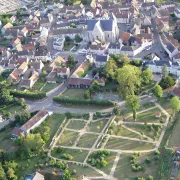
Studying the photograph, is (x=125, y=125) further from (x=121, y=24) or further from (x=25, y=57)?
(x=121, y=24)

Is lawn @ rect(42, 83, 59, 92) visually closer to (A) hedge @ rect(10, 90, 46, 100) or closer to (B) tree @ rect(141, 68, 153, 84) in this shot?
(A) hedge @ rect(10, 90, 46, 100)

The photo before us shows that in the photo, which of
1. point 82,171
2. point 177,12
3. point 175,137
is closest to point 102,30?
point 177,12

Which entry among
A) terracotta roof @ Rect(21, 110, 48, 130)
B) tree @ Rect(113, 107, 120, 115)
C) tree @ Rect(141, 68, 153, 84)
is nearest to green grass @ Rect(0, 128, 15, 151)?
terracotta roof @ Rect(21, 110, 48, 130)

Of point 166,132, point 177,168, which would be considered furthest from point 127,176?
point 166,132

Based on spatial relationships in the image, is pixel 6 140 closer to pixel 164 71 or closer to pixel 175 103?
pixel 175 103

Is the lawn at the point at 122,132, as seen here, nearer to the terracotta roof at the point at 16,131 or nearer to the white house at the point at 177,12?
the terracotta roof at the point at 16,131

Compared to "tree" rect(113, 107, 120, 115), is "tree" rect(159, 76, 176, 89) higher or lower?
higher

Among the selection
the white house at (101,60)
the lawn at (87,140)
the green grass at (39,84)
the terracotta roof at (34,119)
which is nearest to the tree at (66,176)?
the lawn at (87,140)
